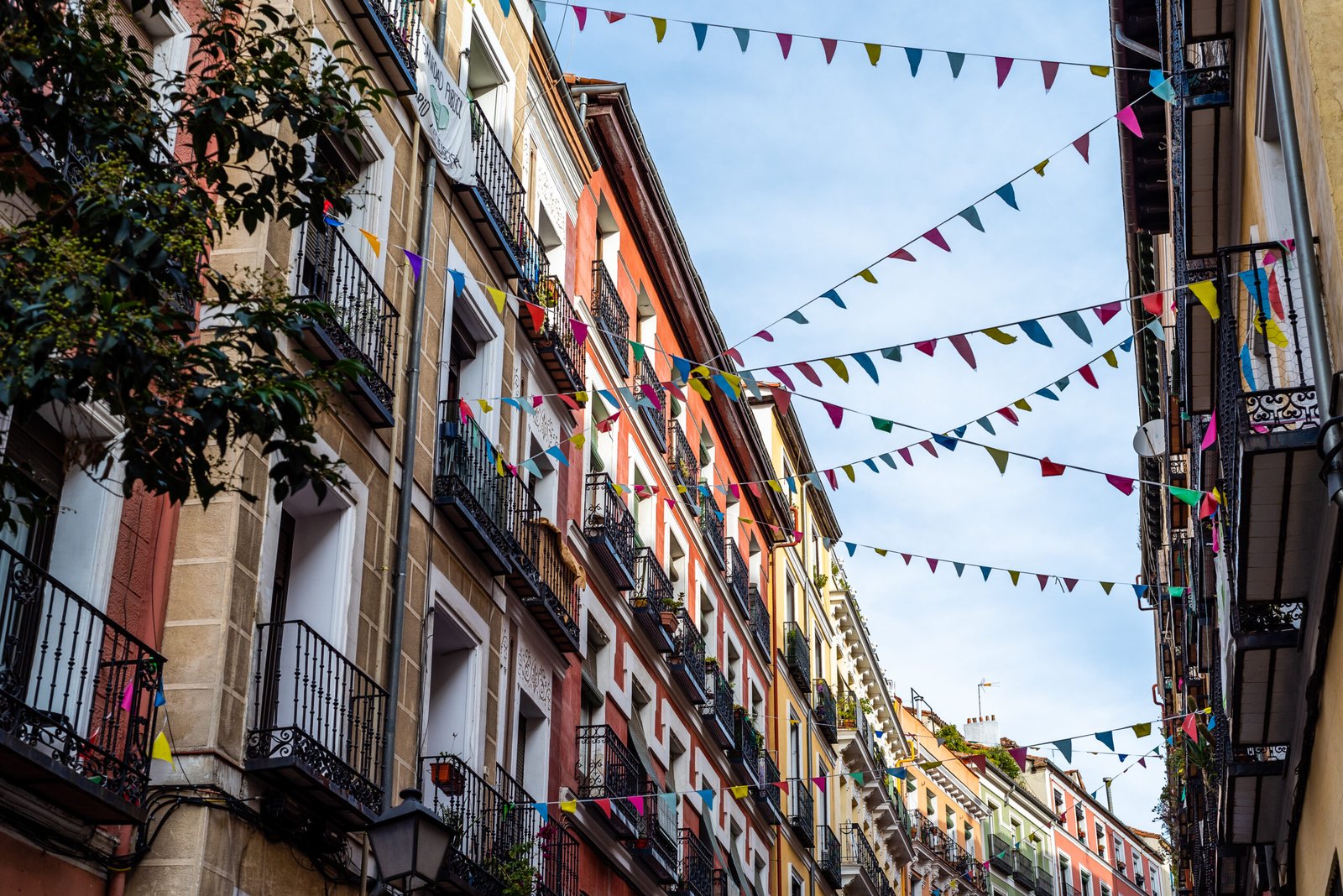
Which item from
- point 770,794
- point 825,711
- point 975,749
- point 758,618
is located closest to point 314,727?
point 770,794

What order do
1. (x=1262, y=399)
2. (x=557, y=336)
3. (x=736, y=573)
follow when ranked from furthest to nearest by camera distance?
(x=736, y=573) < (x=557, y=336) < (x=1262, y=399)

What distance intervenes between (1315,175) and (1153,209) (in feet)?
46.4

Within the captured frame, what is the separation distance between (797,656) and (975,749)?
22.6 meters

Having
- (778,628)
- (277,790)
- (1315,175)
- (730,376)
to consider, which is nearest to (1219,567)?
(730,376)

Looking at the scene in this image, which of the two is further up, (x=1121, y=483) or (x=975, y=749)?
(x=975, y=749)

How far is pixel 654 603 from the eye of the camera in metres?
23.2

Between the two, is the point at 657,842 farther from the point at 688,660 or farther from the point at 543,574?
the point at 543,574

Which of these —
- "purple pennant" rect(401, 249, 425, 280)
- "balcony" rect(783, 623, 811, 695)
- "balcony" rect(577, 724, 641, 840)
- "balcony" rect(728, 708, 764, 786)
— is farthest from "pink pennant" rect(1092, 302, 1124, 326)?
"balcony" rect(783, 623, 811, 695)

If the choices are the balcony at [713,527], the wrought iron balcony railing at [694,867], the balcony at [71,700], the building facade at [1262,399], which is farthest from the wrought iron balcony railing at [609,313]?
the balcony at [71,700]

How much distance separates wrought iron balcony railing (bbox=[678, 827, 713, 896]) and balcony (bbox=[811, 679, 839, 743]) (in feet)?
41.1

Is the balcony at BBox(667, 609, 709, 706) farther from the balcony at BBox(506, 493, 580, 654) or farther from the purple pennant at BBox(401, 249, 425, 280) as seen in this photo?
the purple pennant at BBox(401, 249, 425, 280)

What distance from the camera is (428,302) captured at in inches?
600

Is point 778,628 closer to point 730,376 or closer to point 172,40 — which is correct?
point 730,376

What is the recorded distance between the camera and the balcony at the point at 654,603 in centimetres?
2258
